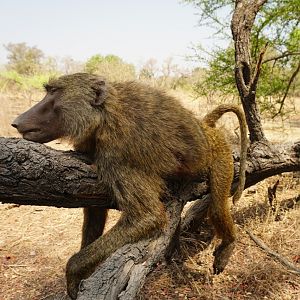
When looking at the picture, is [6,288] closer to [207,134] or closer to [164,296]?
[164,296]

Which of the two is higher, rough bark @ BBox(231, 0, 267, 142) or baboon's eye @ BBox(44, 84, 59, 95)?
rough bark @ BBox(231, 0, 267, 142)

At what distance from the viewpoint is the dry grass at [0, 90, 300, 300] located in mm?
3694

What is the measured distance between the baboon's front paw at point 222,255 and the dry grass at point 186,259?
14cm

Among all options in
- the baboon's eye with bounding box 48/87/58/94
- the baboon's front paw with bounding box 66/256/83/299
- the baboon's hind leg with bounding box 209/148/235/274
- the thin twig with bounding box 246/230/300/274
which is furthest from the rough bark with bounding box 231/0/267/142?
the baboon's front paw with bounding box 66/256/83/299

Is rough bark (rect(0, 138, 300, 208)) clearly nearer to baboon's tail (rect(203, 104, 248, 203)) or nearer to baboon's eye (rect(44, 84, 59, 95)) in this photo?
baboon's eye (rect(44, 84, 59, 95))

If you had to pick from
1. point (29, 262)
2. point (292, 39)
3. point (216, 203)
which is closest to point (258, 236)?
point (216, 203)

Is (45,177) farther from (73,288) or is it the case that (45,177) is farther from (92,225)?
(92,225)

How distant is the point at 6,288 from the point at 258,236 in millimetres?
2836

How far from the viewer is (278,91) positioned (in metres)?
7.14

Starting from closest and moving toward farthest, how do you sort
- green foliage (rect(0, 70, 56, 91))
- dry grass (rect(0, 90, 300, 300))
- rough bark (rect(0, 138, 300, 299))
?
rough bark (rect(0, 138, 300, 299))
dry grass (rect(0, 90, 300, 300))
green foliage (rect(0, 70, 56, 91))

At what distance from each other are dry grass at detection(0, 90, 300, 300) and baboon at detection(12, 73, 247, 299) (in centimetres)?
133

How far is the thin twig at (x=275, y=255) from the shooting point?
12.4 ft

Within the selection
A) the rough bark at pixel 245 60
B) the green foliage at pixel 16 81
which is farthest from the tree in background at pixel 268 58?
the green foliage at pixel 16 81

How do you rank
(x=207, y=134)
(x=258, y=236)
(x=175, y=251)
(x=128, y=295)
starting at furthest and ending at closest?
1. (x=258, y=236)
2. (x=175, y=251)
3. (x=207, y=134)
4. (x=128, y=295)
